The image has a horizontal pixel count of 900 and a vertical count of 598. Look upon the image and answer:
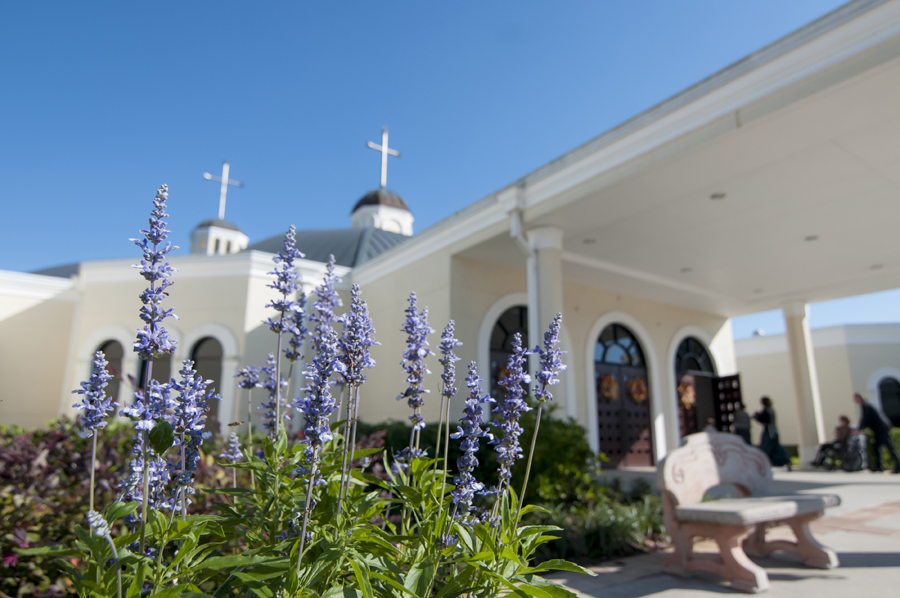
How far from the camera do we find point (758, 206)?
7352 millimetres

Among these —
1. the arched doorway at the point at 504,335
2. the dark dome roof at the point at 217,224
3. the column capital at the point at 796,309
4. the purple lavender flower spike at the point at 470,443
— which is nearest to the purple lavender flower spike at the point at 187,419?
the purple lavender flower spike at the point at 470,443

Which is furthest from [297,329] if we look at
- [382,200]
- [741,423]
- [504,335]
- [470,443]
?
[382,200]

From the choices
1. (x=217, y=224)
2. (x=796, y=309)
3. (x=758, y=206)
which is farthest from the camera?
(x=217, y=224)

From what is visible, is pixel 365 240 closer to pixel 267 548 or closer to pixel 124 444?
pixel 124 444

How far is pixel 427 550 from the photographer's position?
1710 mm

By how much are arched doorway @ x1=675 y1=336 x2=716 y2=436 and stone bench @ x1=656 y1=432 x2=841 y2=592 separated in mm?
8134

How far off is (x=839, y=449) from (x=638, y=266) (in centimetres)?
576

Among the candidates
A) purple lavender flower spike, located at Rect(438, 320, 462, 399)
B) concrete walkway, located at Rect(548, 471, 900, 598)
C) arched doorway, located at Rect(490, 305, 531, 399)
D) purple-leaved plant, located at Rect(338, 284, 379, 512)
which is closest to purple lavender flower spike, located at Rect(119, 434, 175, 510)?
purple-leaved plant, located at Rect(338, 284, 379, 512)

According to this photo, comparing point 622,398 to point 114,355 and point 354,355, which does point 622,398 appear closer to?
point 114,355

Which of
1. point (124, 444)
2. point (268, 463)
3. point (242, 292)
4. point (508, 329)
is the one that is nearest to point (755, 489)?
point (268, 463)

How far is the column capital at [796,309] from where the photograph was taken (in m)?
12.7

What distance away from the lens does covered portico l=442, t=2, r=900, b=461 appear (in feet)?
16.3

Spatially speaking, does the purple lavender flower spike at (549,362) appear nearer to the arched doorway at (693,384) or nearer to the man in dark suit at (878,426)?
the man in dark suit at (878,426)

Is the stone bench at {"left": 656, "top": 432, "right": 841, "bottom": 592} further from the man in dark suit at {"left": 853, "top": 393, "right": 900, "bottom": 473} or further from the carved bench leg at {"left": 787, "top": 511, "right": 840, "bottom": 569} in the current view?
the man in dark suit at {"left": 853, "top": 393, "right": 900, "bottom": 473}
